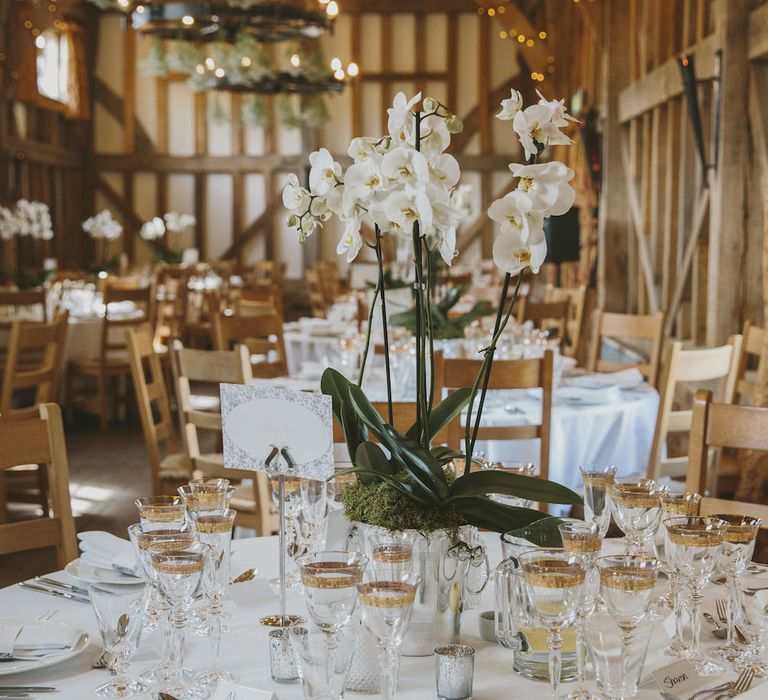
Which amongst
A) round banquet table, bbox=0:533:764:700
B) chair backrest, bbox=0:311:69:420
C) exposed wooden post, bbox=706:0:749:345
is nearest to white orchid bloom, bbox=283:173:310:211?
round banquet table, bbox=0:533:764:700

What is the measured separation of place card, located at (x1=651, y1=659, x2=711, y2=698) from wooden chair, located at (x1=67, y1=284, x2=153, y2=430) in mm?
6573

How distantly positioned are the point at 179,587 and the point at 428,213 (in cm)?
64

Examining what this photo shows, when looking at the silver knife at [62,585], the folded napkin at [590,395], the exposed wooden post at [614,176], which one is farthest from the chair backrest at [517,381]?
the exposed wooden post at [614,176]

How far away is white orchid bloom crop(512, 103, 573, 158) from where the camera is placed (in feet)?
5.04

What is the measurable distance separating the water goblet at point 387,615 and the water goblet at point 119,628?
1.17 ft

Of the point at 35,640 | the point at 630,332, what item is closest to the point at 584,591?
the point at 35,640

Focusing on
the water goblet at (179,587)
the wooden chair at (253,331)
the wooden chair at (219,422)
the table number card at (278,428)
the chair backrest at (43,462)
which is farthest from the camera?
the wooden chair at (253,331)

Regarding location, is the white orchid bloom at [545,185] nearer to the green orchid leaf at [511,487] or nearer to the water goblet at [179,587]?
the green orchid leaf at [511,487]

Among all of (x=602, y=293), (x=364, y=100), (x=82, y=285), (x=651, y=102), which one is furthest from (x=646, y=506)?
(x=364, y=100)

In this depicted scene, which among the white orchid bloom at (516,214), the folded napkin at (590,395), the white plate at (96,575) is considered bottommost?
the white plate at (96,575)

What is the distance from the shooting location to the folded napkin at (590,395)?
3918 mm

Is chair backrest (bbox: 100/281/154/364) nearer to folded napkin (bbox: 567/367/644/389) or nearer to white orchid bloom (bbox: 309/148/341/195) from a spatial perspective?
folded napkin (bbox: 567/367/644/389)

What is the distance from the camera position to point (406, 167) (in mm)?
1539

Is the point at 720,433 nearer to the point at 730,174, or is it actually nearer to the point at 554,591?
the point at 554,591
